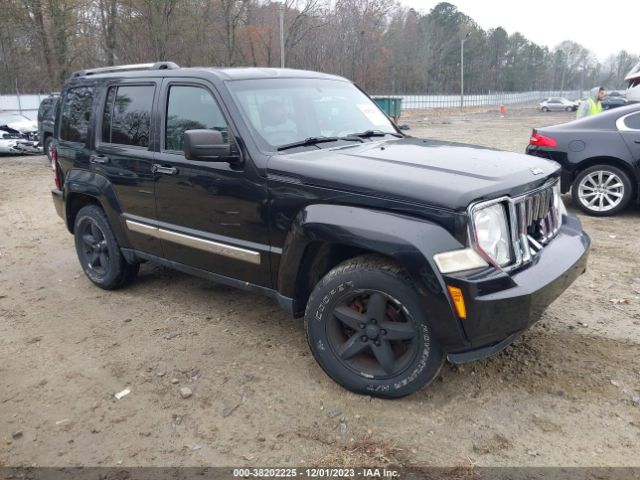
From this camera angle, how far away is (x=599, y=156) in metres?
7.08

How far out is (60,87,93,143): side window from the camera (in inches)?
191

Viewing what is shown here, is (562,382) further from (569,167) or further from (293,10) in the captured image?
(293,10)

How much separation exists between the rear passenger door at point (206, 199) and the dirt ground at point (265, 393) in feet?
2.09

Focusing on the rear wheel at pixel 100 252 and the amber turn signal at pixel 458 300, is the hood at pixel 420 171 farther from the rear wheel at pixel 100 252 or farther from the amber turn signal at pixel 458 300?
the rear wheel at pixel 100 252

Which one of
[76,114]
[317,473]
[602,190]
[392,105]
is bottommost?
[317,473]

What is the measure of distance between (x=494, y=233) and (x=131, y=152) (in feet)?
9.63

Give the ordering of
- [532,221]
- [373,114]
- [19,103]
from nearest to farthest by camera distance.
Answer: [532,221] → [373,114] → [19,103]

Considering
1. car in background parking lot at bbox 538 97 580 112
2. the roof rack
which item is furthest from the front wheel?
car in background parking lot at bbox 538 97 580 112

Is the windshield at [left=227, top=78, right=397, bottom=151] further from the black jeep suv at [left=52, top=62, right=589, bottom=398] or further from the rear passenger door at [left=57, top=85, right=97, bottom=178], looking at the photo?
the rear passenger door at [left=57, top=85, right=97, bottom=178]

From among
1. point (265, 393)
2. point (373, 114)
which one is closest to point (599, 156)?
point (373, 114)

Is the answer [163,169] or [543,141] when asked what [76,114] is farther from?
[543,141]

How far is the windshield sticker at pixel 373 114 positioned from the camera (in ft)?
14.7

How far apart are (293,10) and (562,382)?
45800 millimetres

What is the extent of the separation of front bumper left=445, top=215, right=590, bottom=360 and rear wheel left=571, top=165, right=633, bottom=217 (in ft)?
15.4
